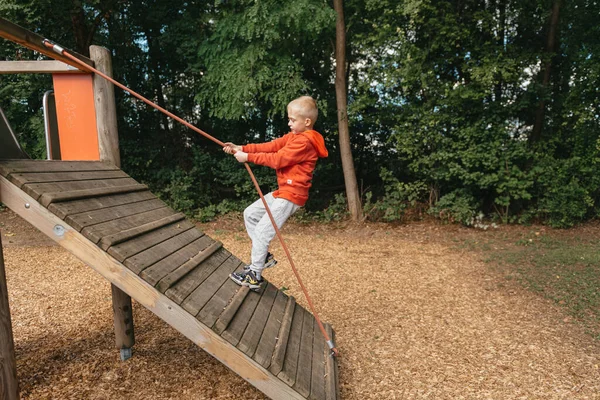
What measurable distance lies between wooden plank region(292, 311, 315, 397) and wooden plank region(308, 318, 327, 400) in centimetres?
3

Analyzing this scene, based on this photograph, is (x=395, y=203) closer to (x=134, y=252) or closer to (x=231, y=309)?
(x=231, y=309)

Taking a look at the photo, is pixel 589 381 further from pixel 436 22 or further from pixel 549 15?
pixel 549 15

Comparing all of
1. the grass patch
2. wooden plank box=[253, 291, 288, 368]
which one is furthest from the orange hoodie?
the grass patch

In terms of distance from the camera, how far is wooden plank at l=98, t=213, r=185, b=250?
254 cm

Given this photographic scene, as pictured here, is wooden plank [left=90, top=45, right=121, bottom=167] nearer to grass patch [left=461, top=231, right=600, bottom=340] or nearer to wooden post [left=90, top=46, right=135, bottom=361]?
wooden post [left=90, top=46, right=135, bottom=361]

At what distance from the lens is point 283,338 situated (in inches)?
120

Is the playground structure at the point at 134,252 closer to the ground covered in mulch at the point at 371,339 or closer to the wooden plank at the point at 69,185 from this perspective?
the wooden plank at the point at 69,185

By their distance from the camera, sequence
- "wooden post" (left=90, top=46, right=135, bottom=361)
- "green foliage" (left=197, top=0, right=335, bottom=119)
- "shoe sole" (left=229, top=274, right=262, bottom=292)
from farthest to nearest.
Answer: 1. "green foliage" (left=197, top=0, right=335, bottom=119)
2. "wooden post" (left=90, top=46, right=135, bottom=361)
3. "shoe sole" (left=229, top=274, right=262, bottom=292)

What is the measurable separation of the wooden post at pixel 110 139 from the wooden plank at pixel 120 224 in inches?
28.9

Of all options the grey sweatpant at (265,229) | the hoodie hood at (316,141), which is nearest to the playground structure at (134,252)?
the grey sweatpant at (265,229)

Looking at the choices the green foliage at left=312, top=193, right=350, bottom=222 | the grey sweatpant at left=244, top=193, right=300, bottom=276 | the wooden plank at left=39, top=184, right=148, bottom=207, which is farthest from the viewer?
the green foliage at left=312, top=193, right=350, bottom=222

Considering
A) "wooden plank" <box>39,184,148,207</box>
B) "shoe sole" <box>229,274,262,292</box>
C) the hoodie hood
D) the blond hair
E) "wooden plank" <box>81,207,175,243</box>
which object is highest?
the blond hair

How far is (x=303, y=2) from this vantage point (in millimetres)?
8258

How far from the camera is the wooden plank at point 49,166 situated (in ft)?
8.67
